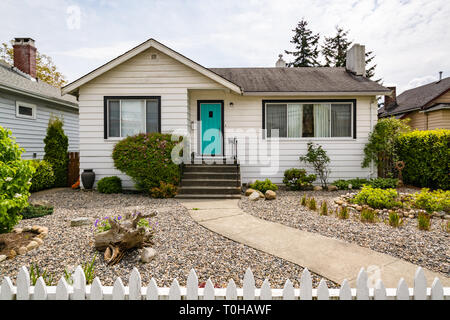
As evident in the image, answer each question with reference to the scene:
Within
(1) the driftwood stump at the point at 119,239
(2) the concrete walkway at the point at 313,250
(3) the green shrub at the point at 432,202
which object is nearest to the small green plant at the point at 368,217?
A: (2) the concrete walkway at the point at 313,250

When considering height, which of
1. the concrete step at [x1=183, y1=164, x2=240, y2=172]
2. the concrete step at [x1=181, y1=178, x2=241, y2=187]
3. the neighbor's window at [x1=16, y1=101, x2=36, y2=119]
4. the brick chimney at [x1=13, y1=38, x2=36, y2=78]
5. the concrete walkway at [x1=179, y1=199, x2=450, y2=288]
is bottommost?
the concrete walkway at [x1=179, y1=199, x2=450, y2=288]

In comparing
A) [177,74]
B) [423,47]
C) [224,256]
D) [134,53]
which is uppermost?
[423,47]

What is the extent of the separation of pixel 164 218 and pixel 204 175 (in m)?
3.28

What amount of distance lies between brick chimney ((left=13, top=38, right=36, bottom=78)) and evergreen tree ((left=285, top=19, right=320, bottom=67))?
22.1 m

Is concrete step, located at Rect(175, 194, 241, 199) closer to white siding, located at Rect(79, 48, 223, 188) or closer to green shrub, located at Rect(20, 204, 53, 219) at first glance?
white siding, located at Rect(79, 48, 223, 188)

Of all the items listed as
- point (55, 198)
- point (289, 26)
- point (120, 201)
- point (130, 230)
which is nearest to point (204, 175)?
point (120, 201)

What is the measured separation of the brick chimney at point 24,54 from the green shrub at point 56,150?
5.97m

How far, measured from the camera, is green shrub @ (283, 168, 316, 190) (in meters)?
8.45

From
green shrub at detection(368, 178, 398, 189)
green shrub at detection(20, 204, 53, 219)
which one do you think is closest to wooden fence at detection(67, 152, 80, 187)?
green shrub at detection(20, 204, 53, 219)

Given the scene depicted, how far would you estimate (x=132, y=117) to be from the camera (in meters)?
8.73

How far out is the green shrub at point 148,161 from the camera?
732 cm

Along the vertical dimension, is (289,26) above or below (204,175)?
above

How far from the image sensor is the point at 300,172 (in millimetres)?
8570
